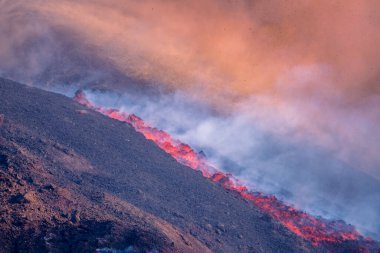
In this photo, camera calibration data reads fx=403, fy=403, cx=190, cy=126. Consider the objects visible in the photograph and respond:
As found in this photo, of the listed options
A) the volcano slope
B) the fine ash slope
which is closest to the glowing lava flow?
the volcano slope

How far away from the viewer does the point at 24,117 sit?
17312 mm

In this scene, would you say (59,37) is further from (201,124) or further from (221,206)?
(221,206)

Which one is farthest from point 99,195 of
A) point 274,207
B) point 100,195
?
point 274,207

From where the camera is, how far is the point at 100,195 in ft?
40.3

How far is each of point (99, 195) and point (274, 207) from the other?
1048cm

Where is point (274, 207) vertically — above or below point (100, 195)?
above

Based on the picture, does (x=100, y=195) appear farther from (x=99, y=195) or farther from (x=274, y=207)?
(x=274, y=207)

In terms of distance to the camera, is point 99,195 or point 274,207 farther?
point 274,207

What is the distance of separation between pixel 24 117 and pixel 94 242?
11.1m

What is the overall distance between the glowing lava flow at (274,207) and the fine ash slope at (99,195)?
1846 mm

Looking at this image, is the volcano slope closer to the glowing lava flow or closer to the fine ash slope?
the fine ash slope

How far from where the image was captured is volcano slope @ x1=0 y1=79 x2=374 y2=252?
8.48m

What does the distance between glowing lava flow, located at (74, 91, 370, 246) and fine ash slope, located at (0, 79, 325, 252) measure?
1846 millimetres

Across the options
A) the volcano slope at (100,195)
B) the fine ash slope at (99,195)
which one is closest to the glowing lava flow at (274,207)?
the volcano slope at (100,195)
